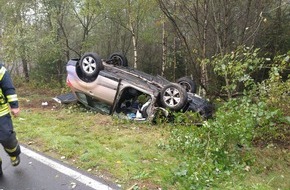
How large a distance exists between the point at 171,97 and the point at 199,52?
5.34 meters

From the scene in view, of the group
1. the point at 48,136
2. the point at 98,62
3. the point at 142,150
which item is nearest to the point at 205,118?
Answer: the point at 142,150

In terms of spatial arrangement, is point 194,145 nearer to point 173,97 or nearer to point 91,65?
point 173,97

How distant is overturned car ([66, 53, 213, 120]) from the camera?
628cm

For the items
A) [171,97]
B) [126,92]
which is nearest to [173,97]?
[171,97]

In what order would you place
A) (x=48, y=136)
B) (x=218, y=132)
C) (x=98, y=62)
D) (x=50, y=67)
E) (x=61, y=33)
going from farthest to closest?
(x=50, y=67)
(x=61, y=33)
(x=98, y=62)
(x=48, y=136)
(x=218, y=132)

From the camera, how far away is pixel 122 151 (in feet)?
14.8

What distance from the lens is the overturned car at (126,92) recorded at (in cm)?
628

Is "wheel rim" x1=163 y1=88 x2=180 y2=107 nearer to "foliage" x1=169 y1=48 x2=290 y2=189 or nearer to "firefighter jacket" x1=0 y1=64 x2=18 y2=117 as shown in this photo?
"foliage" x1=169 y1=48 x2=290 y2=189

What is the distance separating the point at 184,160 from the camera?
4.12 metres

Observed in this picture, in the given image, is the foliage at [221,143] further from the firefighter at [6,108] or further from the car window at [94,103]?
the car window at [94,103]

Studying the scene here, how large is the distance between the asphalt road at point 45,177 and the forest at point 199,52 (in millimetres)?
1090

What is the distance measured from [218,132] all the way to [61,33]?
41.6ft

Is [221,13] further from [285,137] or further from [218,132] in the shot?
[218,132]

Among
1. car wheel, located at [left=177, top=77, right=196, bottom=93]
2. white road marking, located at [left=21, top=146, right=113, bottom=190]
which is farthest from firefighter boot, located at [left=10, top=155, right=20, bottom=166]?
car wheel, located at [left=177, top=77, right=196, bottom=93]
